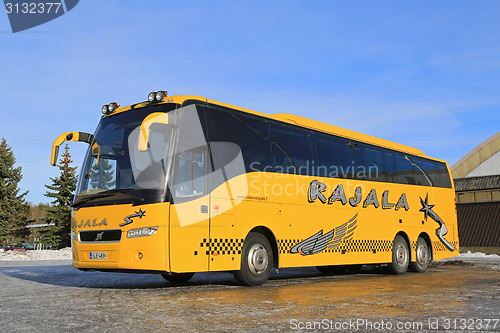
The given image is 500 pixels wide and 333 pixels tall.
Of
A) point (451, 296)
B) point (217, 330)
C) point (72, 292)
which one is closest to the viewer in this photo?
point (217, 330)

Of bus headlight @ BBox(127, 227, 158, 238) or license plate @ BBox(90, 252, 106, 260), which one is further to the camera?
license plate @ BBox(90, 252, 106, 260)

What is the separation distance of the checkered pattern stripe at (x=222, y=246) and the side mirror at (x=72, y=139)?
9.27ft

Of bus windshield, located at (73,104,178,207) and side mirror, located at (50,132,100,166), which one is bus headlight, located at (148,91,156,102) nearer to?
bus windshield, located at (73,104,178,207)

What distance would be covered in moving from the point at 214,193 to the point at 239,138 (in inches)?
56.5

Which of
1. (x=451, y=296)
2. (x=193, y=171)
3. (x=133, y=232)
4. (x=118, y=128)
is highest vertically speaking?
(x=118, y=128)

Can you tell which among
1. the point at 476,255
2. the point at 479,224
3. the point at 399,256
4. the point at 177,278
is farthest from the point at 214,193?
the point at 479,224

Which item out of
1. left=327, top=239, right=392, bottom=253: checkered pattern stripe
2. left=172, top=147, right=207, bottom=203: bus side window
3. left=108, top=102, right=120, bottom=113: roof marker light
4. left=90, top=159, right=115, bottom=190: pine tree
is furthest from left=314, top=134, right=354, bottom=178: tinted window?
left=90, top=159, right=115, bottom=190: pine tree

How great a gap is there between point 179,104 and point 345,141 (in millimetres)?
5838

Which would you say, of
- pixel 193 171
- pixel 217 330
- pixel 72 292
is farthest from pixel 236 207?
pixel 217 330

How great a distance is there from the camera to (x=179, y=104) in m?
9.27

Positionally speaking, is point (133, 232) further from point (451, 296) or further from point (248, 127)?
point (451, 296)

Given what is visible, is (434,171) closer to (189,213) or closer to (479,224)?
(189,213)

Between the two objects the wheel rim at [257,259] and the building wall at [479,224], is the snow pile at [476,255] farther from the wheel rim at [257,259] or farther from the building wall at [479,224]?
the wheel rim at [257,259]

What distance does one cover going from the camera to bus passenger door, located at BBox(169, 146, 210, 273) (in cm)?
870
